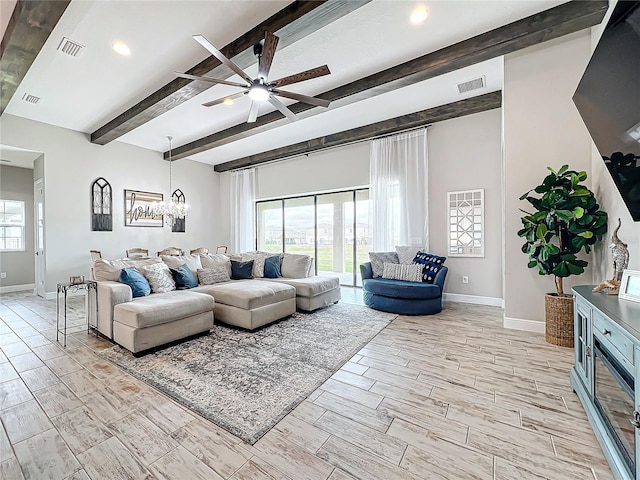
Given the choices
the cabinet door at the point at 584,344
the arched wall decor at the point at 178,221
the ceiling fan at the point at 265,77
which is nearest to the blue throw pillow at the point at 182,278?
the ceiling fan at the point at 265,77

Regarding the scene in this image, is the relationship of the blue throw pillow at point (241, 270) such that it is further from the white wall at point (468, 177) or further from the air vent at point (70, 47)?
the air vent at point (70, 47)

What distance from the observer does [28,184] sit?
21.3 ft

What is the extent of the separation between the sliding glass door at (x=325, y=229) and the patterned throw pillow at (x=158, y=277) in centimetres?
379

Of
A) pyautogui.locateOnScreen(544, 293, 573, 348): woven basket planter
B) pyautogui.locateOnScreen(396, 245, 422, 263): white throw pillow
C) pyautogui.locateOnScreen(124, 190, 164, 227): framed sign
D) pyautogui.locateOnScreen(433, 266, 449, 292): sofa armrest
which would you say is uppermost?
pyautogui.locateOnScreen(124, 190, 164, 227): framed sign

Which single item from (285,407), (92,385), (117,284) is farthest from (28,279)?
(285,407)

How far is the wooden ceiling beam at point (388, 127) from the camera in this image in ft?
14.6

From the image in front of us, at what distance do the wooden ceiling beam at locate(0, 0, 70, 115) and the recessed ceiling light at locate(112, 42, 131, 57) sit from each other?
566 millimetres

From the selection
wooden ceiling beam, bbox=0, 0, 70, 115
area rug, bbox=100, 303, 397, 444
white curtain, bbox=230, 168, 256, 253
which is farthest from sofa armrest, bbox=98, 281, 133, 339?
white curtain, bbox=230, 168, 256, 253

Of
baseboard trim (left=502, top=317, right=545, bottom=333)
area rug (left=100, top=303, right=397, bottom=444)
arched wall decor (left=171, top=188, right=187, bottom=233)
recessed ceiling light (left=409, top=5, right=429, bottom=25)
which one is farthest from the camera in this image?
arched wall decor (left=171, top=188, right=187, bottom=233)

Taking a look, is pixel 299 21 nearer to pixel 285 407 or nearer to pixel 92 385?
pixel 285 407

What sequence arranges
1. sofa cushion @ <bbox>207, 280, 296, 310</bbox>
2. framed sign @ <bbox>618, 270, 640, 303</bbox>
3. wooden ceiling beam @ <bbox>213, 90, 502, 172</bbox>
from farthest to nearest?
1. wooden ceiling beam @ <bbox>213, 90, 502, 172</bbox>
2. sofa cushion @ <bbox>207, 280, 296, 310</bbox>
3. framed sign @ <bbox>618, 270, 640, 303</bbox>

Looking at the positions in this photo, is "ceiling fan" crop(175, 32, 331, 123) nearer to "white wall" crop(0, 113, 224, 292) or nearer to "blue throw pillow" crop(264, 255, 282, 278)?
"blue throw pillow" crop(264, 255, 282, 278)

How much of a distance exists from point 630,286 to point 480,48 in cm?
267

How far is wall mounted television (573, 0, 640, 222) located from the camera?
147 centimetres
